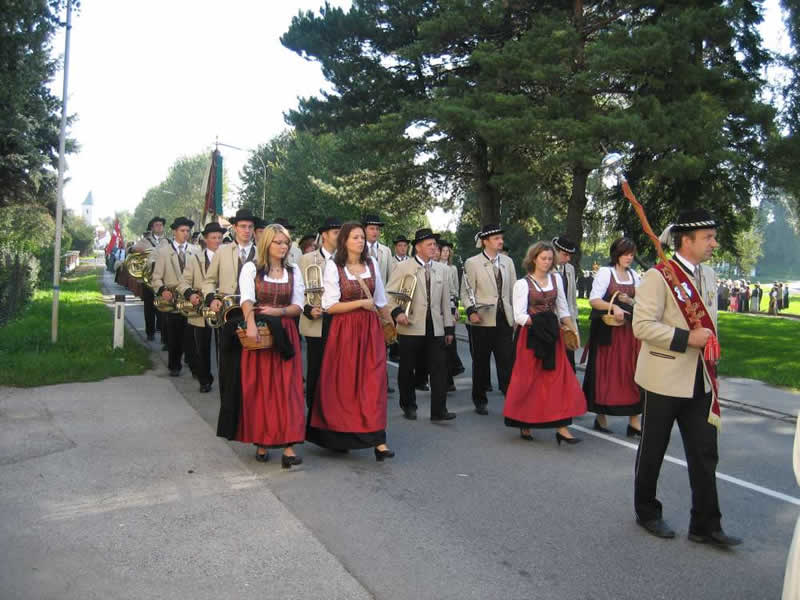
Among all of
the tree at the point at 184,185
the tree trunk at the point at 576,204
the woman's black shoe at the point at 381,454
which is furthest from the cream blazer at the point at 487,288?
the tree at the point at 184,185

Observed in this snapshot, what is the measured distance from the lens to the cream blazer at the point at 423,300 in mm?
9352

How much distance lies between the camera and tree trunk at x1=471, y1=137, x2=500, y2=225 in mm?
23656

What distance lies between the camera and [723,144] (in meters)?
17.5

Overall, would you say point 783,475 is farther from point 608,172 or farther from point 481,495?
point 608,172

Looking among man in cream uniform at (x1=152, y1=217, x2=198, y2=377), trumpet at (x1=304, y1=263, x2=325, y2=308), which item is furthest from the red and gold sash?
man in cream uniform at (x1=152, y1=217, x2=198, y2=377)

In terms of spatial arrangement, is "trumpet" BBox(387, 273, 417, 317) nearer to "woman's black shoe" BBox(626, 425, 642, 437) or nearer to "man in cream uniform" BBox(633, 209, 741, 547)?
"woman's black shoe" BBox(626, 425, 642, 437)

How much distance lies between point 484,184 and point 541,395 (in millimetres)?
17271

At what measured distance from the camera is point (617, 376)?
27.7 feet

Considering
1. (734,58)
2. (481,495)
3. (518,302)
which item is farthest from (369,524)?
(734,58)

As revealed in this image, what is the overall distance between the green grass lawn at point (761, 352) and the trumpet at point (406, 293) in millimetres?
6376

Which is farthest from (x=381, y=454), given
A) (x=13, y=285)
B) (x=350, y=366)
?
(x=13, y=285)

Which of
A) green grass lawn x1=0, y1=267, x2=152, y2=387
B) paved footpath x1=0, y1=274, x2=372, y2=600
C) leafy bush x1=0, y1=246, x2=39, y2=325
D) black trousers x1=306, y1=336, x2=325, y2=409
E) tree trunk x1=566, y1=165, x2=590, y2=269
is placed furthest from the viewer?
tree trunk x1=566, y1=165, x2=590, y2=269

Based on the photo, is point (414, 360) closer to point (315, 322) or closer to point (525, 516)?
point (315, 322)

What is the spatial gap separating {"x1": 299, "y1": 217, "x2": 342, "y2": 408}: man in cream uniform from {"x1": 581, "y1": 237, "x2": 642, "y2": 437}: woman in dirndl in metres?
2.82
